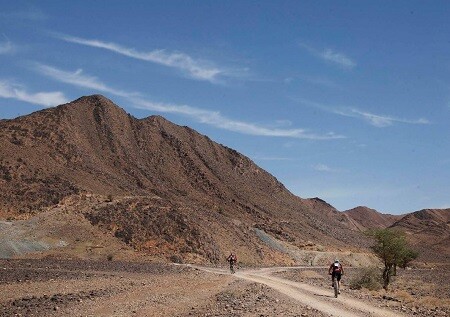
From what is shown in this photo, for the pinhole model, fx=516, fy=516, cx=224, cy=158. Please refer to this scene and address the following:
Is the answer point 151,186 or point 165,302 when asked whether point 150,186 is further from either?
point 165,302

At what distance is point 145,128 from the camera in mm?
120500

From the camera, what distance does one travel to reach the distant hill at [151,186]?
233 ft

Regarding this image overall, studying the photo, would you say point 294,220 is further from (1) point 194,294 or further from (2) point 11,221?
(1) point 194,294

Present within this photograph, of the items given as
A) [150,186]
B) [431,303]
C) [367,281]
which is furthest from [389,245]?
[150,186]

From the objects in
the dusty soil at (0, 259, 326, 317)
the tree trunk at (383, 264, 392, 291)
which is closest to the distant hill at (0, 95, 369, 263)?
the tree trunk at (383, 264, 392, 291)

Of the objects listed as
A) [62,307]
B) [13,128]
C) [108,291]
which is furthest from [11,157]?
[62,307]

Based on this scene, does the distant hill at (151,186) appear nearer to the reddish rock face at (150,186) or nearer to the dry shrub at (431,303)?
the reddish rock face at (150,186)

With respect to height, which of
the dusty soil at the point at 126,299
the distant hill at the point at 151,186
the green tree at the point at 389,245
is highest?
the distant hill at the point at 151,186

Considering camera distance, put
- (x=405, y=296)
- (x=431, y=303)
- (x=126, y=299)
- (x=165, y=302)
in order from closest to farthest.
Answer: (x=165, y=302) < (x=126, y=299) < (x=431, y=303) < (x=405, y=296)

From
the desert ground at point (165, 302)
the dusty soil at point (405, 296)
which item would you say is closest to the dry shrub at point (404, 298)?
the dusty soil at point (405, 296)

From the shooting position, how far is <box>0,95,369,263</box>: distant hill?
7094 centimetres

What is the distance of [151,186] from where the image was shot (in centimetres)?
9650

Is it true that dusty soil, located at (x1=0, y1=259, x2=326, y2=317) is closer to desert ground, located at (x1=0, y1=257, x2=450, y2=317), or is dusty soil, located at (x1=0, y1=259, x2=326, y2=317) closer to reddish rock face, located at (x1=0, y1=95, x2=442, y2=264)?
desert ground, located at (x1=0, y1=257, x2=450, y2=317)

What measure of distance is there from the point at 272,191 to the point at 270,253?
54.6 metres
